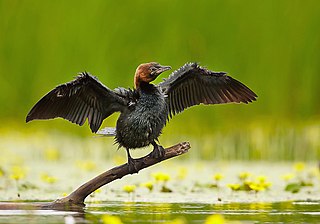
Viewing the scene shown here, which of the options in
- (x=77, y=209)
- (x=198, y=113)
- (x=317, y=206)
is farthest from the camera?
(x=198, y=113)

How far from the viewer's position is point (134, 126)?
26.9 ft

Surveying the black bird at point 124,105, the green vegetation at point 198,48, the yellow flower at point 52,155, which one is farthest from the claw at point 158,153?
the green vegetation at point 198,48

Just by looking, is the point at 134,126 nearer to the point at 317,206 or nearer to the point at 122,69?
the point at 317,206

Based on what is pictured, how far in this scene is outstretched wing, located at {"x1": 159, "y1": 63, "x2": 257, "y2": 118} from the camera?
29.3 feet

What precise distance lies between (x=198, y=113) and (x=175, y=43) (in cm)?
107

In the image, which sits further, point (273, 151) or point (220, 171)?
point (273, 151)

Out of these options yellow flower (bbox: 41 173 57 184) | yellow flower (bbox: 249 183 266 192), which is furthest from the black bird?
yellow flower (bbox: 41 173 57 184)

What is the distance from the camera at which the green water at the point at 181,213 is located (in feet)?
24.5

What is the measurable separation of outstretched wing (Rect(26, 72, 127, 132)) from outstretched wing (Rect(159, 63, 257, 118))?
0.66 m

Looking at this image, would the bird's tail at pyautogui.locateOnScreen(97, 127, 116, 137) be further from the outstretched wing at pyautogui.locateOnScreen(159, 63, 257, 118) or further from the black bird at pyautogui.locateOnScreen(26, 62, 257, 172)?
the outstretched wing at pyautogui.locateOnScreen(159, 63, 257, 118)

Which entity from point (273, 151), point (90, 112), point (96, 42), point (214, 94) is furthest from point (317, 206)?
point (96, 42)

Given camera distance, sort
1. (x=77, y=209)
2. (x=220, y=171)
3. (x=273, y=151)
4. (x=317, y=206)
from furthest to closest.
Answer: (x=273, y=151) → (x=220, y=171) → (x=317, y=206) → (x=77, y=209)

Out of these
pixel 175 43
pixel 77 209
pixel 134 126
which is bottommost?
pixel 77 209

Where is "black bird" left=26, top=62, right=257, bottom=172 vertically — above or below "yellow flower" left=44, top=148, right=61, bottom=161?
below
